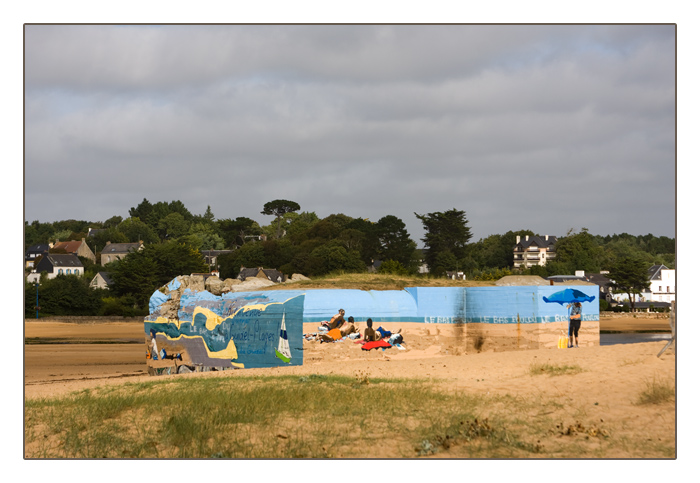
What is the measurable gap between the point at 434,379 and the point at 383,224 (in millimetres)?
79153

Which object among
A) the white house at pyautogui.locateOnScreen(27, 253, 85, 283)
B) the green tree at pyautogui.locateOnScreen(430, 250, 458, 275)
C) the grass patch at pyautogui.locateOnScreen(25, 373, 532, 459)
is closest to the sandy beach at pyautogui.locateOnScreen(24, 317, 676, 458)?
the grass patch at pyautogui.locateOnScreen(25, 373, 532, 459)

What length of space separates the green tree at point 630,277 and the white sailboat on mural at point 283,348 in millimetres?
70163

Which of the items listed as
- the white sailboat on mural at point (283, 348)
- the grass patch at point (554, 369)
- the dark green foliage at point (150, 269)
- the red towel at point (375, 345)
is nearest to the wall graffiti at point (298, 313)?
the white sailboat on mural at point (283, 348)

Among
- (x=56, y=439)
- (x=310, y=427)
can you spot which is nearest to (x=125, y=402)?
(x=56, y=439)

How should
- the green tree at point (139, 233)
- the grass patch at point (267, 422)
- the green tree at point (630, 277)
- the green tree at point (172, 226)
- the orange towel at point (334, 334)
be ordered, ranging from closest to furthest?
the grass patch at point (267, 422), the orange towel at point (334, 334), the green tree at point (630, 277), the green tree at point (139, 233), the green tree at point (172, 226)

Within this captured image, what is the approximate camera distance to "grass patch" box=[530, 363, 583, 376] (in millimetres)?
22531

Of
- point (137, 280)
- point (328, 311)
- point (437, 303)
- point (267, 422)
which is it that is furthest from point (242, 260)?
point (267, 422)

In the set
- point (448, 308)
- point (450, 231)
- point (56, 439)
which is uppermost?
point (450, 231)

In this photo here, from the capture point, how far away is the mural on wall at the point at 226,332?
2897 cm

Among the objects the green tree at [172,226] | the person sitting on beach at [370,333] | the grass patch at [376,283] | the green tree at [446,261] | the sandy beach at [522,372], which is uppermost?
the green tree at [172,226]

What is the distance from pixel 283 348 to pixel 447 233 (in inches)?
3081

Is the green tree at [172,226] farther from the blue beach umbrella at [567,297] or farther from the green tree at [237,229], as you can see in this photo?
the blue beach umbrella at [567,297]

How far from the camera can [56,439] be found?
59.7ft
